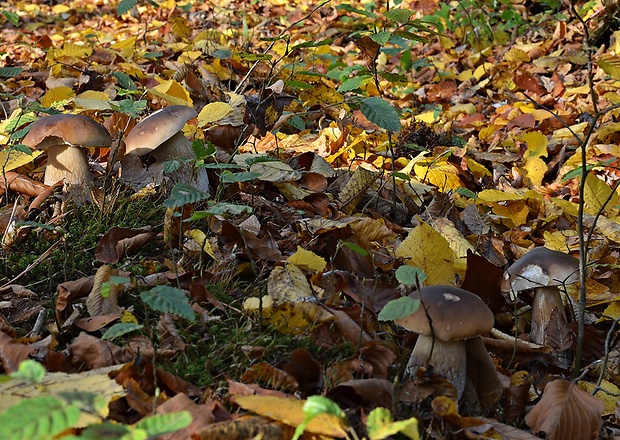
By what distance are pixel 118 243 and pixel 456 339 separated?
1.50 metres

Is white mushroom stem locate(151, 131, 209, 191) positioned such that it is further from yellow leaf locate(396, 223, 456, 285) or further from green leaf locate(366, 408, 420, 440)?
green leaf locate(366, 408, 420, 440)

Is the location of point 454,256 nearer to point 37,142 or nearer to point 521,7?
point 37,142

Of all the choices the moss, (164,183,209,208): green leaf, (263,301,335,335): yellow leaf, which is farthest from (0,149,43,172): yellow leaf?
(263,301,335,335): yellow leaf

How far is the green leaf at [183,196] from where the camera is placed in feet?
7.48

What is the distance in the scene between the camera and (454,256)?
2.98m

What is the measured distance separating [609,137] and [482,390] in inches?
133

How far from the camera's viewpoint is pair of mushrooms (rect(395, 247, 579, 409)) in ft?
6.63

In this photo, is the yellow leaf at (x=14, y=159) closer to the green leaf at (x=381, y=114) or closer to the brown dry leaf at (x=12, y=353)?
the brown dry leaf at (x=12, y=353)

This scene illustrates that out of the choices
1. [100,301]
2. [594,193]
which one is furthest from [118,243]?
[594,193]

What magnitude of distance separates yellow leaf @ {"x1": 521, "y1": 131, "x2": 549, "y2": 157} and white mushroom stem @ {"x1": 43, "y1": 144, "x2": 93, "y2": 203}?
9.86 feet

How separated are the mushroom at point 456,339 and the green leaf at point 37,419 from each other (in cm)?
113

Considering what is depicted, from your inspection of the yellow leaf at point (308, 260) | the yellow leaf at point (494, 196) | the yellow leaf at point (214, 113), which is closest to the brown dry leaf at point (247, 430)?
the yellow leaf at point (308, 260)

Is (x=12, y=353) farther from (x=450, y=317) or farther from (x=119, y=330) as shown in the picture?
(x=450, y=317)

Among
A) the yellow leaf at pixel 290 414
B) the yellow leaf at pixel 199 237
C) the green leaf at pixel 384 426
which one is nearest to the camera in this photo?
the green leaf at pixel 384 426
